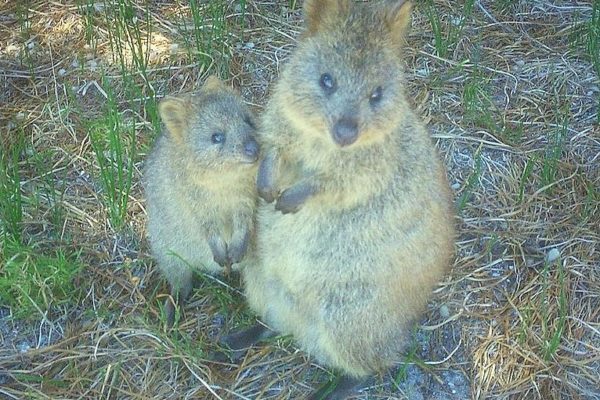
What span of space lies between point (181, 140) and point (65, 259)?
914 millimetres

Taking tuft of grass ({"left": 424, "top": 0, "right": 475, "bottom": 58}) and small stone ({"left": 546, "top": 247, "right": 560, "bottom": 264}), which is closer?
small stone ({"left": 546, "top": 247, "right": 560, "bottom": 264})

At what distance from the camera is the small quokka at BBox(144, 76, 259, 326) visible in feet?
11.9

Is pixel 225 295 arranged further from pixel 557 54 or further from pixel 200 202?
pixel 557 54

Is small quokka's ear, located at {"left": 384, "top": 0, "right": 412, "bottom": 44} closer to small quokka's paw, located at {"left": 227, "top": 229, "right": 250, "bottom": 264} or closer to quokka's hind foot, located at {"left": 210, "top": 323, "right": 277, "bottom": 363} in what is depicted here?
small quokka's paw, located at {"left": 227, "top": 229, "right": 250, "bottom": 264}

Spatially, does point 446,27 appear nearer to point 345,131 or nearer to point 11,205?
A: point 345,131

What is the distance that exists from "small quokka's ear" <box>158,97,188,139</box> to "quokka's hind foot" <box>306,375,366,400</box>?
1.26 metres

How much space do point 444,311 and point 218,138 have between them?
139 cm

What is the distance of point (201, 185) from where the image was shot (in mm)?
3730

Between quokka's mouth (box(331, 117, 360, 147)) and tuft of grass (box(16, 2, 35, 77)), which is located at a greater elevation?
quokka's mouth (box(331, 117, 360, 147))

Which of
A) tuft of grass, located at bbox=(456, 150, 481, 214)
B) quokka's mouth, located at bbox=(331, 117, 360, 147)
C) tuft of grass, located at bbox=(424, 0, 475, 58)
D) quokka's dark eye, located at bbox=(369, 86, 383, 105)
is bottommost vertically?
tuft of grass, located at bbox=(456, 150, 481, 214)

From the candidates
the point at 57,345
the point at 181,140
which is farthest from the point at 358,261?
the point at 57,345

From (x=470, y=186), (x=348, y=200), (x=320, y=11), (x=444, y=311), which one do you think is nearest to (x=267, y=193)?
(x=348, y=200)

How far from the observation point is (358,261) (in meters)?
3.56

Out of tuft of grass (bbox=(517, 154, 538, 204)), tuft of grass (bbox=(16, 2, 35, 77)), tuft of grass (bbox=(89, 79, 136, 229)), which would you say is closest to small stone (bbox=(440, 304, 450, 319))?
tuft of grass (bbox=(517, 154, 538, 204))
